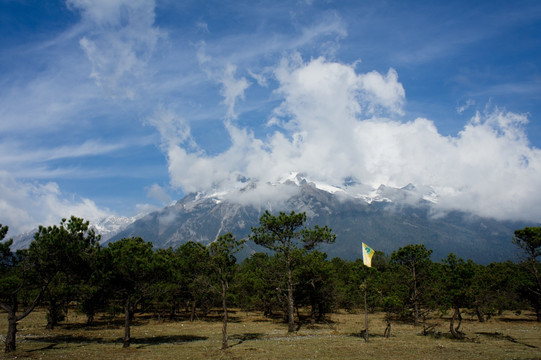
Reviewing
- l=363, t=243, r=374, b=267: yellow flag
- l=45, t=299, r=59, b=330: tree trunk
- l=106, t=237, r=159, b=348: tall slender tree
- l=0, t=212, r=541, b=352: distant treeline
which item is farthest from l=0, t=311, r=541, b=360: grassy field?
l=363, t=243, r=374, b=267: yellow flag

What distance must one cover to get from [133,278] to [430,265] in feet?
139

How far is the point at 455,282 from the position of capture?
34.1 m

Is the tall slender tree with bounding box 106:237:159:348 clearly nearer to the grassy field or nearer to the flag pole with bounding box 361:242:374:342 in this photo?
the grassy field

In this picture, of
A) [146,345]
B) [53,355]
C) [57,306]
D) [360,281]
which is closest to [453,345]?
[360,281]

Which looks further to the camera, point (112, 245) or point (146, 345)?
point (112, 245)

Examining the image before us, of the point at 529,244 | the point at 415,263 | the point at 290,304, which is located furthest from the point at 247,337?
the point at 529,244

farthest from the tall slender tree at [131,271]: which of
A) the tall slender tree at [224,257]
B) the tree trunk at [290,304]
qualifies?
the tree trunk at [290,304]

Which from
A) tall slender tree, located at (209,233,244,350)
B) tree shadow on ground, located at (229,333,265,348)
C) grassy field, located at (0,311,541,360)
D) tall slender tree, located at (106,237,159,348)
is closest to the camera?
grassy field, located at (0,311,541,360)

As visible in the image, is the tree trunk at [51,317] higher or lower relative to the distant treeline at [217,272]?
lower

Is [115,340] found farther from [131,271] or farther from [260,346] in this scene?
[260,346]

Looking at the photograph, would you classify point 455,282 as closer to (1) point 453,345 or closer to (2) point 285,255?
(1) point 453,345

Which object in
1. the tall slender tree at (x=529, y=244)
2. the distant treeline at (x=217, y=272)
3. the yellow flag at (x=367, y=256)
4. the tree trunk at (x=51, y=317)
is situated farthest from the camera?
the tree trunk at (x=51, y=317)

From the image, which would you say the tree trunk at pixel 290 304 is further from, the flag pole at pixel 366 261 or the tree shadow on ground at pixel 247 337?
the flag pole at pixel 366 261

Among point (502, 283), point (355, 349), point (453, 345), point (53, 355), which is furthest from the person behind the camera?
point (502, 283)
